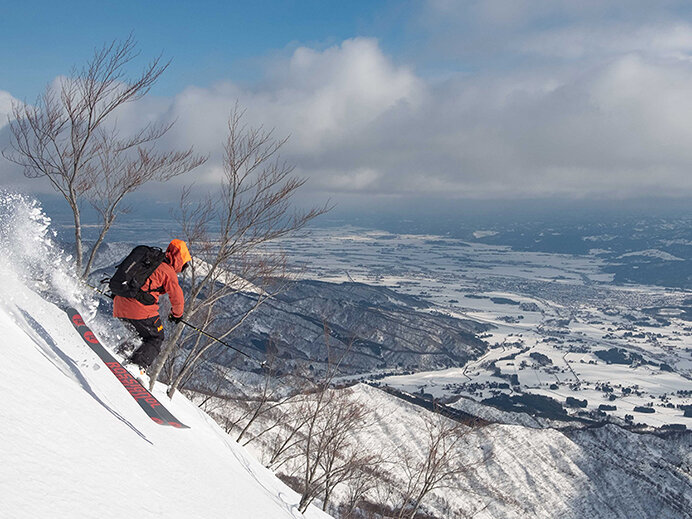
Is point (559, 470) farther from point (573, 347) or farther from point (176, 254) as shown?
point (573, 347)

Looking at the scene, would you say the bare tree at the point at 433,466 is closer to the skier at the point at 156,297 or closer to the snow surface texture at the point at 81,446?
the snow surface texture at the point at 81,446

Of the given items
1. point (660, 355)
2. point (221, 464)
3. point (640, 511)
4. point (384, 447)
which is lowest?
point (660, 355)

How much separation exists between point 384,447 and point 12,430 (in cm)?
4385

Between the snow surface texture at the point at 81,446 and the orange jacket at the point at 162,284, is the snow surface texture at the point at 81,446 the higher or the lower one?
the lower one

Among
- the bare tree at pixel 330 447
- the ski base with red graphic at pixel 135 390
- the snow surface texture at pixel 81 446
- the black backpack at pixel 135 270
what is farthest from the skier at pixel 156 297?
the bare tree at pixel 330 447

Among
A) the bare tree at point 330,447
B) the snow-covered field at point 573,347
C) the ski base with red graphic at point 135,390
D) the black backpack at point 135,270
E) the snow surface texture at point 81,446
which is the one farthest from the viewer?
the snow-covered field at point 573,347

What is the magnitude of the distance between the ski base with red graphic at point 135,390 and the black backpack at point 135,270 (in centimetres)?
132

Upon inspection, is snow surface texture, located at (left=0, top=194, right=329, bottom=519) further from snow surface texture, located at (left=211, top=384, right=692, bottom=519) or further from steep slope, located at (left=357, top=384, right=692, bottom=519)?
steep slope, located at (left=357, top=384, right=692, bottom=519)

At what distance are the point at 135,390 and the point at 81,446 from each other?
3.74 meters

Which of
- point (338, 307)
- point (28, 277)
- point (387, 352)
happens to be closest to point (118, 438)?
point (28, 277)

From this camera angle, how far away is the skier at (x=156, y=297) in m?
7.18

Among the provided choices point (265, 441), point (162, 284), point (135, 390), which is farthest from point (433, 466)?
point (265, 441)

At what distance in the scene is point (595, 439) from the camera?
4838cm

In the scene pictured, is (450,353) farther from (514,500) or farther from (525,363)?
(514,500)
